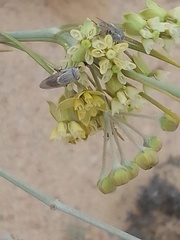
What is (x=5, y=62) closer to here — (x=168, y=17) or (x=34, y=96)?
(x=34, y=96)

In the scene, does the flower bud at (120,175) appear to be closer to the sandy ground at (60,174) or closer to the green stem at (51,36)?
the green stem at (51,36)

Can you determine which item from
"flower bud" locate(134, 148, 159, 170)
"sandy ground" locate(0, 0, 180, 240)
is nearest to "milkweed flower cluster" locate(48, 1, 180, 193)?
"flower bud" locate(134, 148, 159, 170)

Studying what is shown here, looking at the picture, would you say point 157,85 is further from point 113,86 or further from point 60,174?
point 60,174

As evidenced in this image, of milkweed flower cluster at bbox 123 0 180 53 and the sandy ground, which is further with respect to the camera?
the sandy ground

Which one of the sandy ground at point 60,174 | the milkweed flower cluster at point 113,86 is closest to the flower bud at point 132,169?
the milkweed flower cluster at point 113,86

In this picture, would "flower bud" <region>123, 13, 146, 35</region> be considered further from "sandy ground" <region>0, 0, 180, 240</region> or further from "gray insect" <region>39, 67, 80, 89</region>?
"sandy ground" <region>0, 0, 180, 240</region>

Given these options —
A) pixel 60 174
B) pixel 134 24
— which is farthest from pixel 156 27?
pixel 60 174

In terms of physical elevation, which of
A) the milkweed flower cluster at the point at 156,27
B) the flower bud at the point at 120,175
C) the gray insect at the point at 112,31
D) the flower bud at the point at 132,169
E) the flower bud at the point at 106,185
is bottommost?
the flower bud at the point at 106,185

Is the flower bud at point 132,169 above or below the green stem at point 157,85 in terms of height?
below
